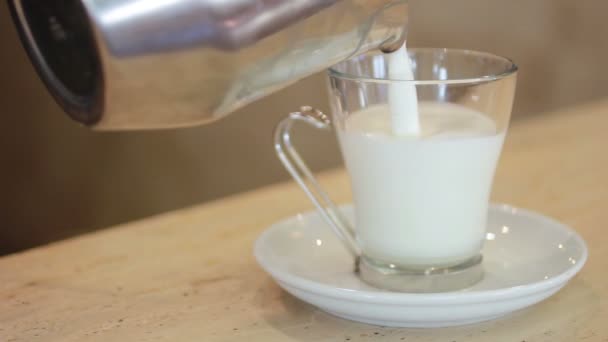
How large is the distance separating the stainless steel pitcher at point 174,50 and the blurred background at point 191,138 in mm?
747

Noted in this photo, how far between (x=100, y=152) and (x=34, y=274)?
2.00 feet

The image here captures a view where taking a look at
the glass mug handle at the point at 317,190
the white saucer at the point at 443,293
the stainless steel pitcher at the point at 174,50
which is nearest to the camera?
the stainless steel pitcher at the point at 174,50

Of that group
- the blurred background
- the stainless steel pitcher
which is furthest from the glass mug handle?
the blurred background

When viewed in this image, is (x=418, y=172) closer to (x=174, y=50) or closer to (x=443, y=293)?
(x=443, y=293)

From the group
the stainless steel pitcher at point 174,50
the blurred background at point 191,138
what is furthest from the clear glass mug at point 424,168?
the blurred background at point 191,138

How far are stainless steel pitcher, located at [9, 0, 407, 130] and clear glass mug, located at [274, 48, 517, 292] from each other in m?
0.11

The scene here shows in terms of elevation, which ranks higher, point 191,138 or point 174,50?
point 174,50

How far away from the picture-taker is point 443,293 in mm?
499

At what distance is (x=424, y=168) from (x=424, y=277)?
0.08m

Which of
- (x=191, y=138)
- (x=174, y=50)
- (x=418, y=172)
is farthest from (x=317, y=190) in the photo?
(x=191, y=138)

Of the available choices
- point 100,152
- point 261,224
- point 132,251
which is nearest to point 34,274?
point 132,251

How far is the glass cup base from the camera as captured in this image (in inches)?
22.4

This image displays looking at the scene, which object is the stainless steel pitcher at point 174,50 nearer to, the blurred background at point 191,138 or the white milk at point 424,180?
the white milk at point 424,180

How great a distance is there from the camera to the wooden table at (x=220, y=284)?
53 cm
